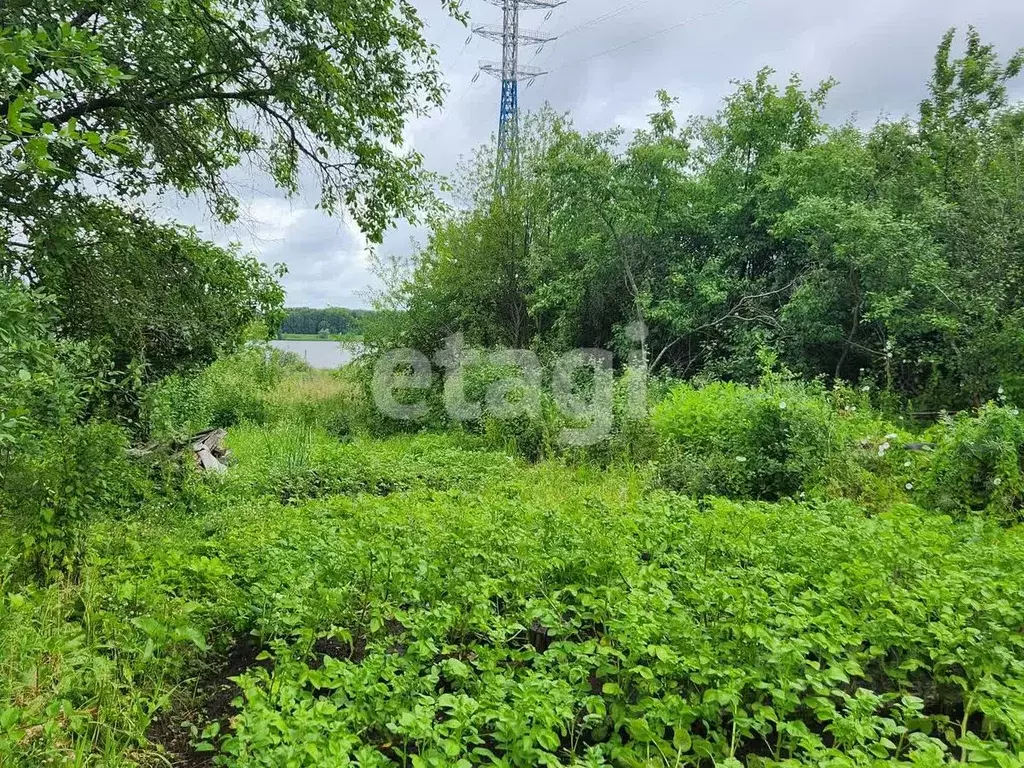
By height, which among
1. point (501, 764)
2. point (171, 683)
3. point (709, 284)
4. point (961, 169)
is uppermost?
point (961, 169)

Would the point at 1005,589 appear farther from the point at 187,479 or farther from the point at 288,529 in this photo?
the point at 187,479

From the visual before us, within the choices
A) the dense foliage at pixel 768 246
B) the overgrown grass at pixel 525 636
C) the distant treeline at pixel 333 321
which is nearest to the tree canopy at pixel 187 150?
the overgrown grass at pixel 525 636

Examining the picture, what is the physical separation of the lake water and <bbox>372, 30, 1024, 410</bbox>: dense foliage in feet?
4.48

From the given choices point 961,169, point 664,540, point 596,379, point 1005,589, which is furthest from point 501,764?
point 961,169

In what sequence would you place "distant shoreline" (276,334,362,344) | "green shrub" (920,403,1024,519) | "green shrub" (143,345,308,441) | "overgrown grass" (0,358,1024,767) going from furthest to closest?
1. "distant shoreline" (276,334,362,344)
2. "green shrub" (143,345,308,441)
3. "green shrub" (920,403,1024,519)
4. "overgrown grass" (0,358,1024,767)

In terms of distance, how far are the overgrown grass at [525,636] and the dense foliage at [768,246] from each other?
3.82 meters

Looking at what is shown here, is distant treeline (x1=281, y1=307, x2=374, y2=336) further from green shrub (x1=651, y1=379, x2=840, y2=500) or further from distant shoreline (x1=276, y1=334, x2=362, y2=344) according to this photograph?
green shrub (x1=651, y1=379, x2=840, y2=500)

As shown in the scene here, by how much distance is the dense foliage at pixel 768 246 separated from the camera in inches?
309

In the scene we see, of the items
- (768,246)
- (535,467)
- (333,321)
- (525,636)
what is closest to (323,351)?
(333,321)

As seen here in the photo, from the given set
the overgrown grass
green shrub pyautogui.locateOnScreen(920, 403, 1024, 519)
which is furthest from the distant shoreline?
green shrub pyautogui.locateOnScreen(920, 403, 1024, 519)

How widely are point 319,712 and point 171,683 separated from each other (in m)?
1.12

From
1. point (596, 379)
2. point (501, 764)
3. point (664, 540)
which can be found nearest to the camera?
point (501, 764)

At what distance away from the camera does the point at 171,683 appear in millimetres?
2541

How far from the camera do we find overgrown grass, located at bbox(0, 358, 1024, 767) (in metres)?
1.90
